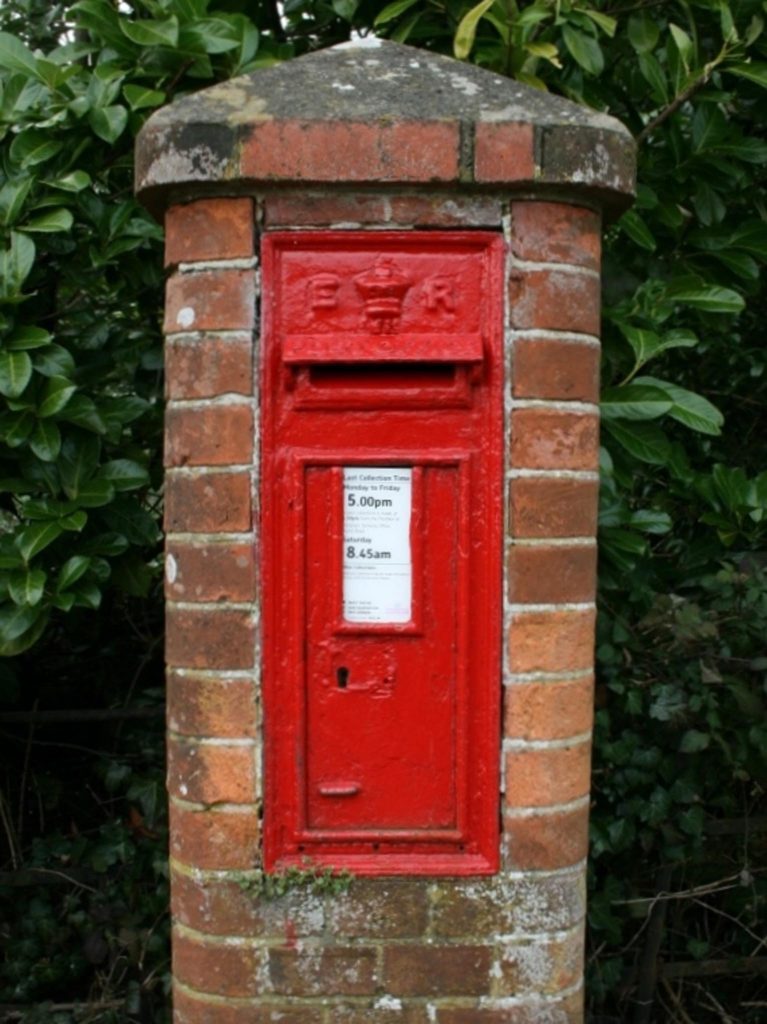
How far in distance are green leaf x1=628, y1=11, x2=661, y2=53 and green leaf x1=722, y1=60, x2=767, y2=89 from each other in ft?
0.53

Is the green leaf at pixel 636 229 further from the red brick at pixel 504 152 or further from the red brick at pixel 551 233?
the red brick at pixel 504 152

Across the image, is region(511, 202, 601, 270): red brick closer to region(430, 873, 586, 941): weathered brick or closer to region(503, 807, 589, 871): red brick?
region(503, 807, 589, 871): red brick

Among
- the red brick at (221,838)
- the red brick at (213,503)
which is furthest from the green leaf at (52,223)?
the red brick at (221,838)

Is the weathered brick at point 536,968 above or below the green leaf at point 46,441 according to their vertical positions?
below

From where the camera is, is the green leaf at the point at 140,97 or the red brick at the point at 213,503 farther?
the green leaf at the point at 140,97

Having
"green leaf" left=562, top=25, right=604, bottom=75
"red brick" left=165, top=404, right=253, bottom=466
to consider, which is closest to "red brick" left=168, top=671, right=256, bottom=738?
"red brick" left=165, top=404, right=253, bottom=466

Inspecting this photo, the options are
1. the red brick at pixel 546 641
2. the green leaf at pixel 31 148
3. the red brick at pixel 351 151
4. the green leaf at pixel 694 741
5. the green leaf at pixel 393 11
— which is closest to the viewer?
the red brick at pixel 351 151

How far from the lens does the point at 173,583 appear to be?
1915mm

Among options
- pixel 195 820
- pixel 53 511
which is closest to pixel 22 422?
pixel 53 511

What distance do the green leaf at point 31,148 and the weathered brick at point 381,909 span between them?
1.44 metres

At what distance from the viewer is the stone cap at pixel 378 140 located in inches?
69.9

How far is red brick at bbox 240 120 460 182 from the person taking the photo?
1771 mm

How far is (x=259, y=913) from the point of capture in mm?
1908

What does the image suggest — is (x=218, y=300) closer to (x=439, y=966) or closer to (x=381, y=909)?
(x=381, y=909)
